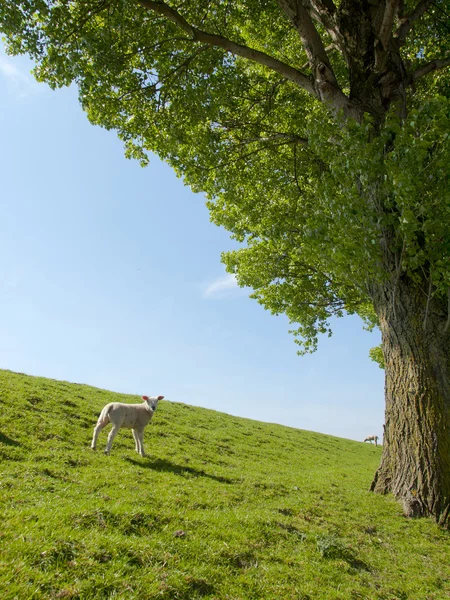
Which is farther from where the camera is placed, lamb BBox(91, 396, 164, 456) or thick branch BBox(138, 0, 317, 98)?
thick branch BBox(138, 0, 317, 98)

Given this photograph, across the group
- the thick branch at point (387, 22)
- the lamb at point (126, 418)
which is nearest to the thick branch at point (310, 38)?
the thick branch at point (387, 22)

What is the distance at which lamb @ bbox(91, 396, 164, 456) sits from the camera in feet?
41.2

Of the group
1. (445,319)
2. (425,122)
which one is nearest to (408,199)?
(425,122)

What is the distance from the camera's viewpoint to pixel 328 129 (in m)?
12.2

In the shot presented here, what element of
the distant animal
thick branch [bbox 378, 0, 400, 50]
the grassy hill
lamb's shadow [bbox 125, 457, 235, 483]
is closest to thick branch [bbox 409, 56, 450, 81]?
thick branch [bbox 378, 0, 400, 50]

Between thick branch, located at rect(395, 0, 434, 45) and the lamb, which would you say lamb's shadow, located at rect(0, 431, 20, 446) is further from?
thick branch, located at rect(395, 0, 434, 45)

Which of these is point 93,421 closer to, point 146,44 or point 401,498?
point 401,498

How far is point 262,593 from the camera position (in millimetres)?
5840

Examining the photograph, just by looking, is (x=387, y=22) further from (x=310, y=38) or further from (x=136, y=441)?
(x=136, y=441)

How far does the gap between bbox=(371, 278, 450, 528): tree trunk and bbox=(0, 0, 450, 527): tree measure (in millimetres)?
35

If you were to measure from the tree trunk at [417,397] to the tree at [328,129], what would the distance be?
0.04 meters

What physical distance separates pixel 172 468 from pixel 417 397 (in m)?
7.87

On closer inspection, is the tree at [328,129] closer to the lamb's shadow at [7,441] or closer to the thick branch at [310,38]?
the thick branch at [310,38]

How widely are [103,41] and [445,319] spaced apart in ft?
49.9
